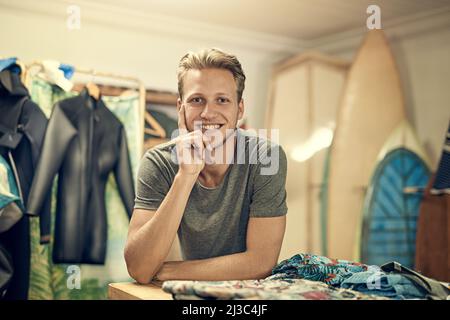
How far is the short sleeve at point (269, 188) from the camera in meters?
1.24

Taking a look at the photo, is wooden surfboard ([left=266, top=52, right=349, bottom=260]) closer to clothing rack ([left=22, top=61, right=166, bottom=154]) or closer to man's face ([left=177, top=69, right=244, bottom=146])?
clothing rack ([left=22, top=61, right=166, bottom=154])

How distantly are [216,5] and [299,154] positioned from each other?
1.02 m

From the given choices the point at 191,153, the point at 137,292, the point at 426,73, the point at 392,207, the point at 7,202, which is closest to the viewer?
the point at 137,292

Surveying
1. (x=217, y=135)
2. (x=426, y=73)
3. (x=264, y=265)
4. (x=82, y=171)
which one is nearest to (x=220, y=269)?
(x=264, y=265)

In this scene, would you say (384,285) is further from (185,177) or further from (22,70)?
(22,70)

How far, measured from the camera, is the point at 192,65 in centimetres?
125

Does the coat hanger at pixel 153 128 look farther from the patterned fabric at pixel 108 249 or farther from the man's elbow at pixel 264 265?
the man's elbow at pixel 264 265

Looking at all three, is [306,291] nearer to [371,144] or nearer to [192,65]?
[192,65]

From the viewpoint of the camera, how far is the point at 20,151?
219cm

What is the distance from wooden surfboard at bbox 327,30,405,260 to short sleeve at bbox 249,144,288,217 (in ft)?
5.27

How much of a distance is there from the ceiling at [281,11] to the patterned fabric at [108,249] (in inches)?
23.7

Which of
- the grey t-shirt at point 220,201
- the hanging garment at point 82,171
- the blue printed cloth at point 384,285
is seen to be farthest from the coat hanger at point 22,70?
the blue printed cloth at point 384,285

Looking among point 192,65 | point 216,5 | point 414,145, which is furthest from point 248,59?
point 192,65

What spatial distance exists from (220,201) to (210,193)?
3 cm
